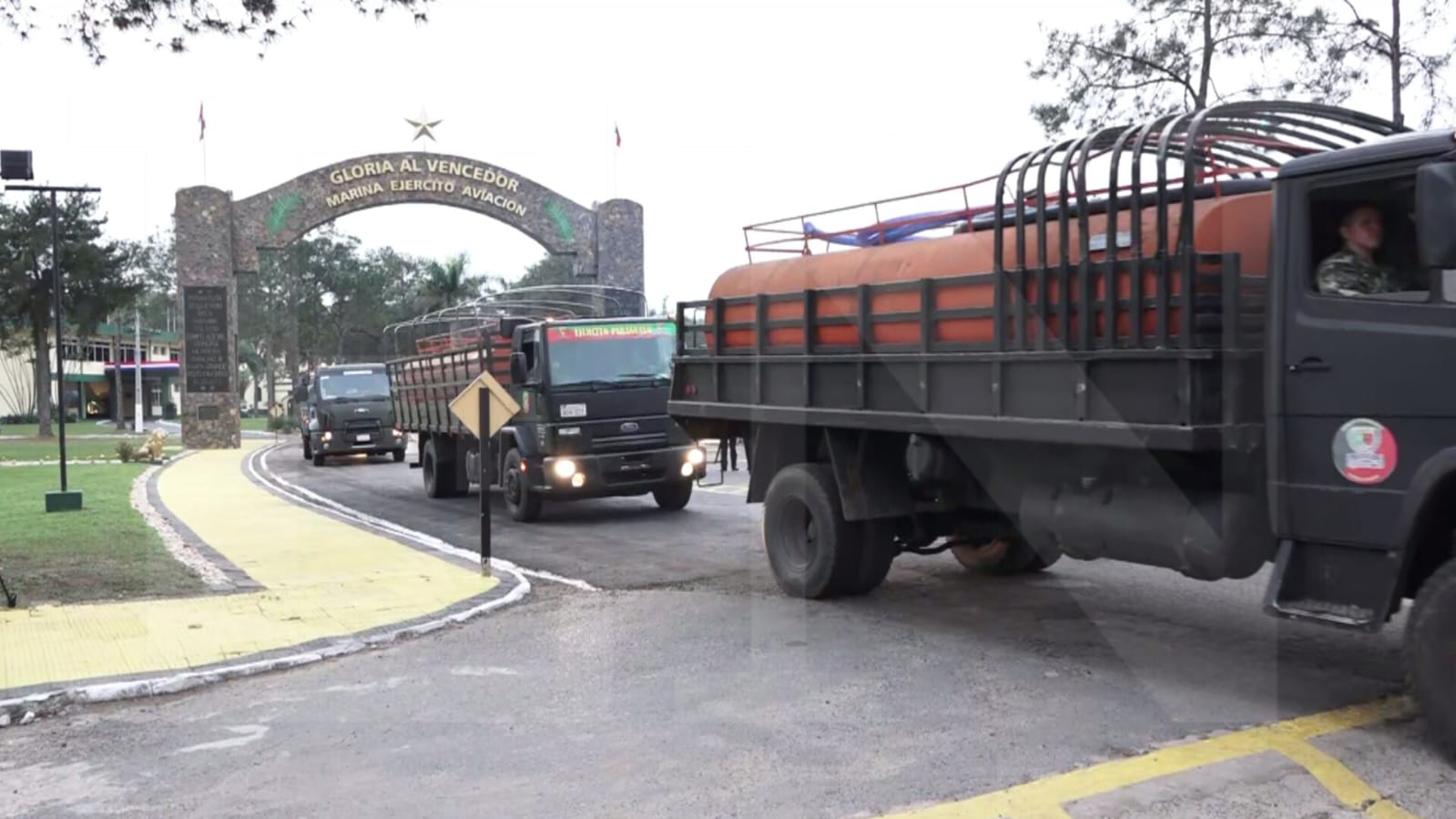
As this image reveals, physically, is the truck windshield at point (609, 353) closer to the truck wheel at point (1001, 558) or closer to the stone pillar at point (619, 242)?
the truck wheel at point (1001, 558)

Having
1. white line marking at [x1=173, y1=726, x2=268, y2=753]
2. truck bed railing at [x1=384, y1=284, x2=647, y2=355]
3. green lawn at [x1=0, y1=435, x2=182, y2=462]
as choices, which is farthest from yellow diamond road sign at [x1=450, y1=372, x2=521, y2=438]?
green lawn at [x1=0, y1=435, x2=182, y2=462]

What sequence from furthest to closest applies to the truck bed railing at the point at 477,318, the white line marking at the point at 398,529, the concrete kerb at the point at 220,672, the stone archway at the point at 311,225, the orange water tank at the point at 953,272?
the stone archway at the point at 311,225, the truck bed railing at the point at 477,318, the white line marking at the point at 398,529, the concrete kerb at the point at 220,672, the orange water tank at the point at 953,272

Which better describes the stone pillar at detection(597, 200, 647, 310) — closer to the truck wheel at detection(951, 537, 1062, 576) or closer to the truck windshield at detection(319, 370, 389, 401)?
the truck windshield at detection(319, 370, 389, 401)

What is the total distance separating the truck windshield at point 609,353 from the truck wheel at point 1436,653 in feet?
32.5

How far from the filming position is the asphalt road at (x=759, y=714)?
16.0 feet

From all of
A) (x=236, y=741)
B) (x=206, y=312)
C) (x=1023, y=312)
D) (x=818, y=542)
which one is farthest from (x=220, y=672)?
(x=206, y=312)

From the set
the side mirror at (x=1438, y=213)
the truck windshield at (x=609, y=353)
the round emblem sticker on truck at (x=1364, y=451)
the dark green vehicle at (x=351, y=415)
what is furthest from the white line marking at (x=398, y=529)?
the side mirror at (x=1438, y=213)

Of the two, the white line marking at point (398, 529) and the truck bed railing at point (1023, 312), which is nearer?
the truck bed railing at point (1023, 312)

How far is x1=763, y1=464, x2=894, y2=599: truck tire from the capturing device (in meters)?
8.55

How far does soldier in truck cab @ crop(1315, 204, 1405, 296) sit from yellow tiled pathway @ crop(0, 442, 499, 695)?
20.6 feet

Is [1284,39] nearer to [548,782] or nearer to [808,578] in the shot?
[808,578]

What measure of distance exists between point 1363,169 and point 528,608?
6.29 metres

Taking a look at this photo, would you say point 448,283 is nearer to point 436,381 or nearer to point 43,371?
point 43,371

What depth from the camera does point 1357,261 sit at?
5441mm
